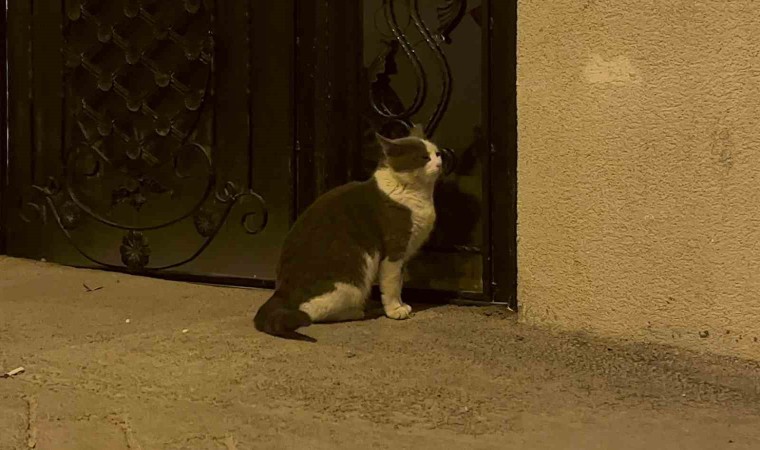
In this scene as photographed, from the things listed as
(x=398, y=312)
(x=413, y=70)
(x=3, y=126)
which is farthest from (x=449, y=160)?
(x=3, y=126)

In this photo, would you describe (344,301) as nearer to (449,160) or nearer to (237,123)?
(449,160)

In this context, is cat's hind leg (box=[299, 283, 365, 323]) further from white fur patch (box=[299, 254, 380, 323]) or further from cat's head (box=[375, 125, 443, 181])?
cat's head (box=[375, 125, 443, 181])

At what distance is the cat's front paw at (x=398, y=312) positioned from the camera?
1665mm

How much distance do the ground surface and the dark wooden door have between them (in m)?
0.43

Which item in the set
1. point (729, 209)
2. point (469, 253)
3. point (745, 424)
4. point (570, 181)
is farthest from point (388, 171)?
point (745, 424)

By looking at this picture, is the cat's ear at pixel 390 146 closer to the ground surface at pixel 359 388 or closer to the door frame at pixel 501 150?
the door frame at pixel 501 150

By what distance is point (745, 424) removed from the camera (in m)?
1.06

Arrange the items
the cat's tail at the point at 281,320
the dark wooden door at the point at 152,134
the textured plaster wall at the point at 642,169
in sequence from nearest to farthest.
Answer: the textured plaster wall at the point at 642,169
the cat's tail at the point at 281,320
the dark wooden door at the point at 152,134

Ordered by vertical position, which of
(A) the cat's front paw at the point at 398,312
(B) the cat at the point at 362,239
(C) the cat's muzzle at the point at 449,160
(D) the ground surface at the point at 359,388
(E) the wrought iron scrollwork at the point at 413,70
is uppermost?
(E) the wrought iron scrollwork at the point at 413,70

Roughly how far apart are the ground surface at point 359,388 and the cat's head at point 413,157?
29 cm

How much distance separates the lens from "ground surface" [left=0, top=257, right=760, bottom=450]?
1.01 meters

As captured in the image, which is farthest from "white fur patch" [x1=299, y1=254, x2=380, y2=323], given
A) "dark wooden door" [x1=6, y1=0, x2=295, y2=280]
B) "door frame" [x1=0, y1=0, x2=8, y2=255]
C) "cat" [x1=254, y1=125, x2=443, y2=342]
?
"door frame" [x1=0, y1=0, x2=8, y2=255]

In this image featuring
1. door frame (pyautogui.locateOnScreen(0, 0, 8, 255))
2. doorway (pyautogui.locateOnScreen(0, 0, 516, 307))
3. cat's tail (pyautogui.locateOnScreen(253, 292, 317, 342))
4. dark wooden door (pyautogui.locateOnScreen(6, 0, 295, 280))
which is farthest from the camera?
door frame (pyautogui.locateOnScreen(0, 0, 8, 255))

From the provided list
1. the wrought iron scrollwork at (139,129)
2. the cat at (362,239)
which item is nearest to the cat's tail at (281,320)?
the cat at (362,239)
